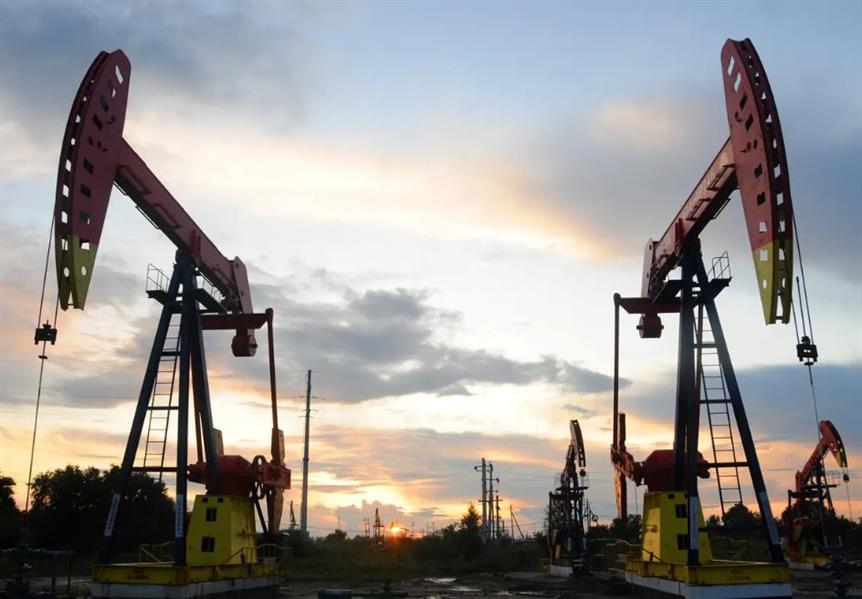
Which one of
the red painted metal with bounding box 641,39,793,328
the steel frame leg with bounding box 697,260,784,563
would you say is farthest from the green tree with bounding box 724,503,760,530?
the red painted metal with bounding box 641,39,793,328

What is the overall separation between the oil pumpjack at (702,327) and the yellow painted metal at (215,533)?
883 centimetres

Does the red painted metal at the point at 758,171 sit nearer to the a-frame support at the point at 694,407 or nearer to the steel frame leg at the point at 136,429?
the a-frame support at the point at 694,407

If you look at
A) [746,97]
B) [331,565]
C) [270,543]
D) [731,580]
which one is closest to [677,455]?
[731,580]

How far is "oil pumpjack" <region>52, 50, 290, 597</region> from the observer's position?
13.7 m

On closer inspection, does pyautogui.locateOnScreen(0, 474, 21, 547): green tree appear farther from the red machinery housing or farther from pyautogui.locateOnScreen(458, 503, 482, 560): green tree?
the red machinery housing

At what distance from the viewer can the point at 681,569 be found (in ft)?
49.2

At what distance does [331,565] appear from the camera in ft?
129

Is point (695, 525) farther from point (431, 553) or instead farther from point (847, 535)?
point (847, 535)

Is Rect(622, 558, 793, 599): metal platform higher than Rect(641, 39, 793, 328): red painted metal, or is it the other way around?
Rect(641, 39, 793, 328): red painted metal

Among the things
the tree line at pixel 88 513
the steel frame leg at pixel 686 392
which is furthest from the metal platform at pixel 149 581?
the tree line at pixel 88 513

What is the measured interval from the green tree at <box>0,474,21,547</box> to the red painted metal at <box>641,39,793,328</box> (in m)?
39.9

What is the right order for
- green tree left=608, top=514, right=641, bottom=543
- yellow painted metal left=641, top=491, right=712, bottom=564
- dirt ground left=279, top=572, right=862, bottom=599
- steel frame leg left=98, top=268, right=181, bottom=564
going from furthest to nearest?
1. green tree left=608, top=514, right=641, bottom=543
2. dirt ground left=279, top=572, right=862, bottom=599
3. yellow painted metal left=641, top=491, right=712, bottom=564
4. steel frame leg left=98, top=268, right=181, bottom=564

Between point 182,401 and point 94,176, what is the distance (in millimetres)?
4748

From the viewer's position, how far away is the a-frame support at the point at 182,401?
15656 mm
